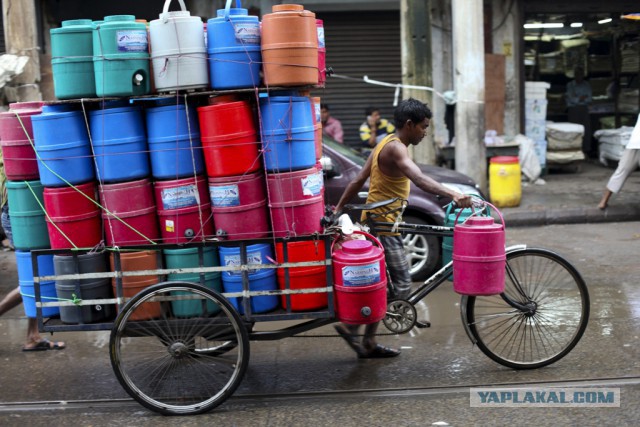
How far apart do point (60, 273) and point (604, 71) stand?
13.1m

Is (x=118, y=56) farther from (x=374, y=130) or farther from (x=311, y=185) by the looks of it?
(x=374, y=130)

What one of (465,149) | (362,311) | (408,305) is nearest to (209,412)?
(362,311)

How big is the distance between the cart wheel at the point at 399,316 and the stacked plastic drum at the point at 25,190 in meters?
1.97

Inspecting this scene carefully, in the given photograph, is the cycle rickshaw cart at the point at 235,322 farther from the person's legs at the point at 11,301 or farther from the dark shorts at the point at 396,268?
the person's legs at the point at 11,301

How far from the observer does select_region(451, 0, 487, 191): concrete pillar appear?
1025cm

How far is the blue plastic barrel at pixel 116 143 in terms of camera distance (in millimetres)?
4117

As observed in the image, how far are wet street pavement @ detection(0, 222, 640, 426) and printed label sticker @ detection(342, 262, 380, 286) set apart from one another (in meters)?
0.70

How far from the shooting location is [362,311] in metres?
4.11

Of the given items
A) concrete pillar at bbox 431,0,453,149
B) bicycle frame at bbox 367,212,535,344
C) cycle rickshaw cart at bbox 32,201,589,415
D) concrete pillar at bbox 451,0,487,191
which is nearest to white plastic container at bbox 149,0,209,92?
cycle rickshaw cart at bbox 32,201,589,415

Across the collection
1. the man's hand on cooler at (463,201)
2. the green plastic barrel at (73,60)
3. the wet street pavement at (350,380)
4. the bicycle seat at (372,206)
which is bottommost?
the wet street pavement at (350,380)

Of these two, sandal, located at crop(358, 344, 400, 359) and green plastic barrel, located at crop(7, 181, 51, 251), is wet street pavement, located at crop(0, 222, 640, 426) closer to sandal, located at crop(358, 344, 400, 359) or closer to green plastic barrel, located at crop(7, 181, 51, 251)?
sandal, located at crop(358, 344, 400, 359)

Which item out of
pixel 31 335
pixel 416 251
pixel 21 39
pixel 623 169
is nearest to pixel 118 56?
pixel 31 335

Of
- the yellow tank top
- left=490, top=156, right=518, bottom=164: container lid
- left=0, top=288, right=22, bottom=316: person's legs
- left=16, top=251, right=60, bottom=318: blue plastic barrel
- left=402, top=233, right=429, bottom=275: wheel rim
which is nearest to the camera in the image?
left=16, top=251, right=60, bottom=318: blue plastic barrel

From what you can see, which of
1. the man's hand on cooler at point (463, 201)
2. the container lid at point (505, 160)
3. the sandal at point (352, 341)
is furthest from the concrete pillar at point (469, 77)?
the man's hand on cooler at point (463, 201)
